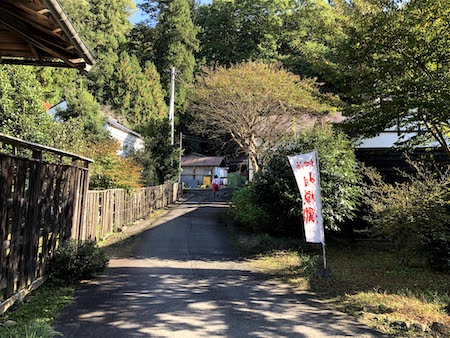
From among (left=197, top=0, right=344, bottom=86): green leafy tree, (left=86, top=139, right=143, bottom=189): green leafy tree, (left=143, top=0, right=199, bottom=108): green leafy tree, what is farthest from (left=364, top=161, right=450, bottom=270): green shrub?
(left=143, top=0, right=199, bottom=108): green leafy tree

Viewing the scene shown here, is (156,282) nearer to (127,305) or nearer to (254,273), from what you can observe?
(127,305)

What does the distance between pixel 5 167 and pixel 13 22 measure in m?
1.64

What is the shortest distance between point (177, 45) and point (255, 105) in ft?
74.2

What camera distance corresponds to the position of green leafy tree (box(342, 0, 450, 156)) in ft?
18.5

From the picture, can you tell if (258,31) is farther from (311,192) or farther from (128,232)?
(311,192)

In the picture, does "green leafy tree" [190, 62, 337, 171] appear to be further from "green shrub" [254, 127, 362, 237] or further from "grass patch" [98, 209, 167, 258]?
"green shrub" [254, 127, 362, 237]

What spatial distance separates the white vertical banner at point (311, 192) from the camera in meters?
7.58

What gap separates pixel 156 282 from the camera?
648 cm

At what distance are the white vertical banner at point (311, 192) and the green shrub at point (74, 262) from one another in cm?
424

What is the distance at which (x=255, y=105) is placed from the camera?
21609mm

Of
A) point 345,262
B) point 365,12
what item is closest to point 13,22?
point 365,12

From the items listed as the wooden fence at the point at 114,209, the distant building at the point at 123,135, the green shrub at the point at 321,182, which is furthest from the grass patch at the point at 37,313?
the distant building at the point at 123,135

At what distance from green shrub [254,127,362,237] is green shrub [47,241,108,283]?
532cm

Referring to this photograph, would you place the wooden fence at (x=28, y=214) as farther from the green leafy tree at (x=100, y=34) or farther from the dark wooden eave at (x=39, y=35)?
the green leafy tree at (x=100, y=34)
